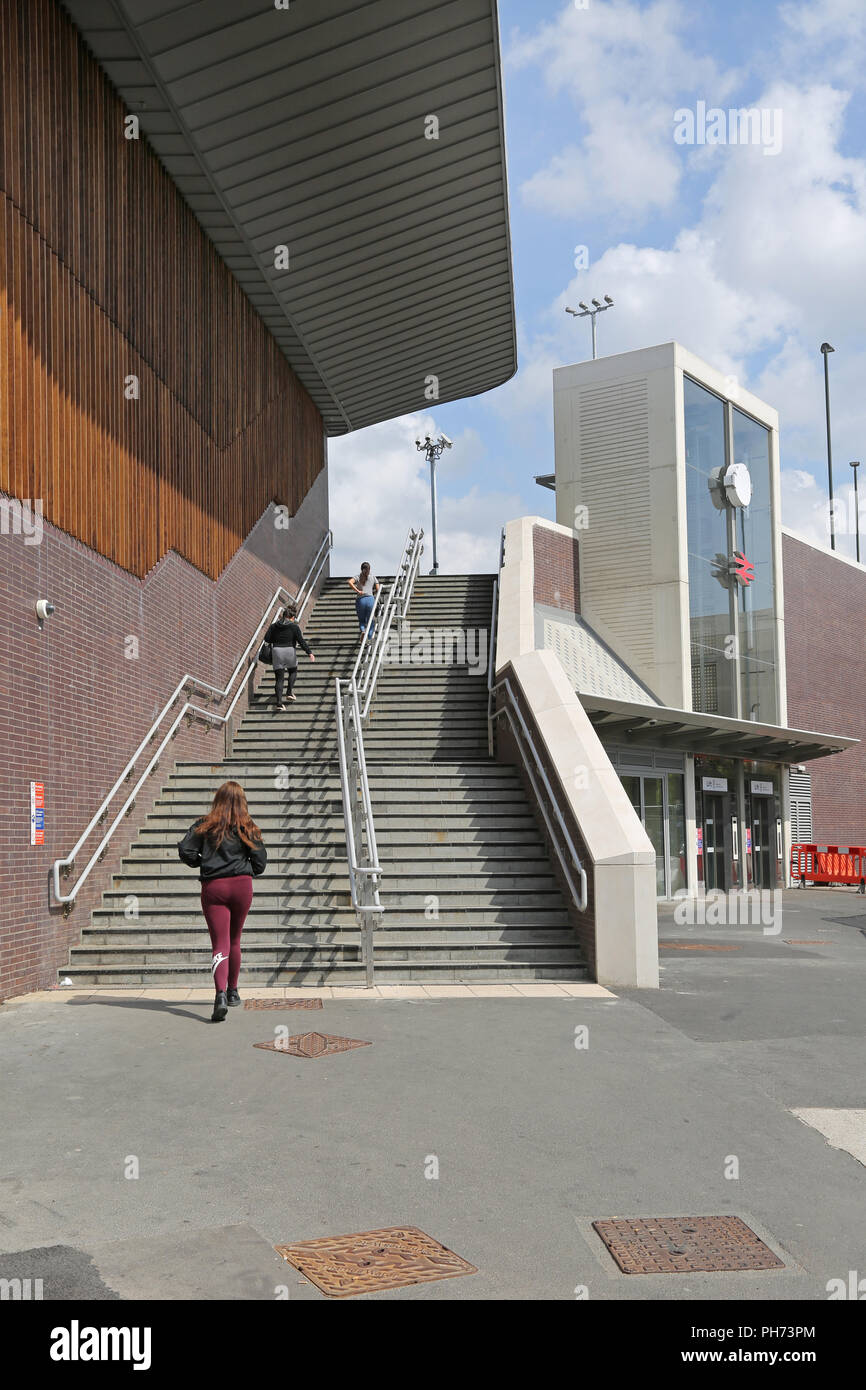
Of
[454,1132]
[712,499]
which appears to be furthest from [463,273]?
[454,1132]

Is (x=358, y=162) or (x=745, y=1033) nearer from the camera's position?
(x=745, y=1033)

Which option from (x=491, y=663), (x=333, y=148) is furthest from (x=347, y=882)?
(x=333, y=148)

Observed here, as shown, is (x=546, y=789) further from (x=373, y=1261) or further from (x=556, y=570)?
(x=556, y=570)

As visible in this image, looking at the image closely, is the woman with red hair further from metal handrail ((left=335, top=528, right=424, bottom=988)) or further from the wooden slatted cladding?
the wooden slatted cladding

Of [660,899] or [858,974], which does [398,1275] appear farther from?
[660,899]

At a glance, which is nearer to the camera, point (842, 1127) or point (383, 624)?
point (842, 1127)

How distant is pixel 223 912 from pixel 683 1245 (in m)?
4.74

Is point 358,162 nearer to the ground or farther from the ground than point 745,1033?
farther from the ground

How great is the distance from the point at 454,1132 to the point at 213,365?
1209 centimetres

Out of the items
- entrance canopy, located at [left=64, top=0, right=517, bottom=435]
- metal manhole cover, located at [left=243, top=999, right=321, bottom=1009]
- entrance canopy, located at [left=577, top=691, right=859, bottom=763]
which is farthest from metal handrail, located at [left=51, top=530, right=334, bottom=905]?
entrance canopy, located at [left=577, top=691, right=859, bottom=763]

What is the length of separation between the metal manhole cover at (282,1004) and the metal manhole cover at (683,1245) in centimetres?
470

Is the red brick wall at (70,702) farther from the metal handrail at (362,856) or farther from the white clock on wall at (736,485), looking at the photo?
the white clock on wall at (736,485)

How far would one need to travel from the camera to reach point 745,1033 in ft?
27.3

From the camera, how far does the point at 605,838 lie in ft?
33.9
